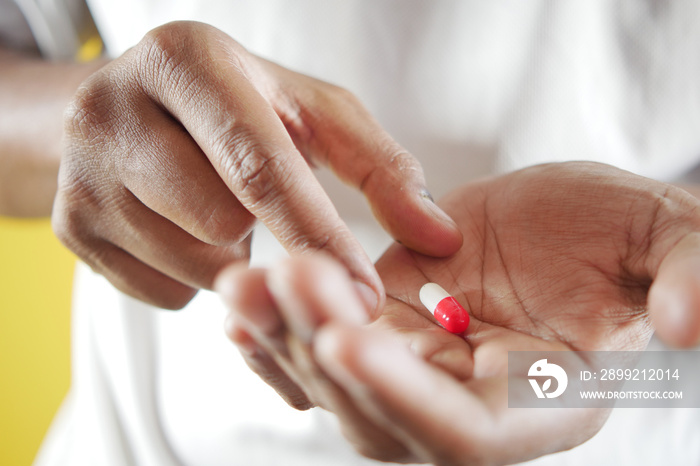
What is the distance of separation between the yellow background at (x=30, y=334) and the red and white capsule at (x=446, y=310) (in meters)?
2.07

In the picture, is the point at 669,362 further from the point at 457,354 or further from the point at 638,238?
the point at 457,354

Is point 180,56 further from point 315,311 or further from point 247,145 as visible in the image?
point 315,311

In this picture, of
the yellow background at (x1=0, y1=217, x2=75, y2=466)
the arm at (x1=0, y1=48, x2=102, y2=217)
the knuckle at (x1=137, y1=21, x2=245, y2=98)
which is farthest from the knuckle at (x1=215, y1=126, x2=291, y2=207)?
the yellow background at (x1=0, y1=217, x2=75, y2=466)

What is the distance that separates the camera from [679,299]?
0.47 m

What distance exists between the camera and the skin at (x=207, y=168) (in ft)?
1.94

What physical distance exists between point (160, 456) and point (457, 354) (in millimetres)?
784

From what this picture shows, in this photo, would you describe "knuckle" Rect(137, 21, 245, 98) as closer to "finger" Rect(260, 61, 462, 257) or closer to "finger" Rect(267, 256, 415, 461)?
"finger" Rect(260, 61, 462, 257)

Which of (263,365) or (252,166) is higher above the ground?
(252,166)

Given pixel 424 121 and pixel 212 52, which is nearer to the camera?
pixel 212 52

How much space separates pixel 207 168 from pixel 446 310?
397 mm

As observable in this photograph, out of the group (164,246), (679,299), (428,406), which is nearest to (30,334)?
(164,246)

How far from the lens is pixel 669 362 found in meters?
0.92

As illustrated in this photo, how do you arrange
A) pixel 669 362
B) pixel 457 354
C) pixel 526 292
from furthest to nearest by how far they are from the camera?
pixel 669 362 < pixel 526 292 < pixel 457 354

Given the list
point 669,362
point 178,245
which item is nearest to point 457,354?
point 178,245
